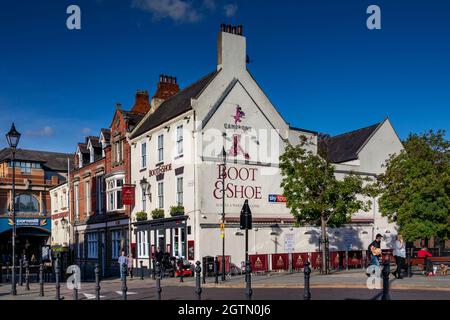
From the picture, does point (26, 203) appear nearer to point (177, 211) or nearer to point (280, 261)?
point (177, 211)

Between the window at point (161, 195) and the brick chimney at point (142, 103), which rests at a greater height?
the brick chimney at point (142, 103)

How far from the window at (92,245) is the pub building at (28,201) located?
17.8 metres

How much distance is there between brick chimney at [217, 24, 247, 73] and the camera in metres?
35.5

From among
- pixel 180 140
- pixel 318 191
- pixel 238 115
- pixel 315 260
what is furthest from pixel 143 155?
pixel 318 191

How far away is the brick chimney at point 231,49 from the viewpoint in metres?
35.5

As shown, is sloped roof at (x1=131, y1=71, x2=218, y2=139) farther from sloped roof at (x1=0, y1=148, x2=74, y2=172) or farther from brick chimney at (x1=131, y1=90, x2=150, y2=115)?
sloped roof at (x1=0, y1=148, x2=74, y2=172)

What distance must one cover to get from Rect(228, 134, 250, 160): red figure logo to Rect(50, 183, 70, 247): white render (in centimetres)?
2708

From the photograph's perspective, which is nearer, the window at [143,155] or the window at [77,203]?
the window at [143,155]

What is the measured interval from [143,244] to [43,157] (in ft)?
128

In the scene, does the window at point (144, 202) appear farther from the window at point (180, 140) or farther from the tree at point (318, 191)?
the tree at point (318, 191)

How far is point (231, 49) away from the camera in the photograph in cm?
3588

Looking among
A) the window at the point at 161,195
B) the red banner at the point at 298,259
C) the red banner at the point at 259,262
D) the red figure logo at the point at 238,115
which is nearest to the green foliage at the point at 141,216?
the window at the point at 161,195
